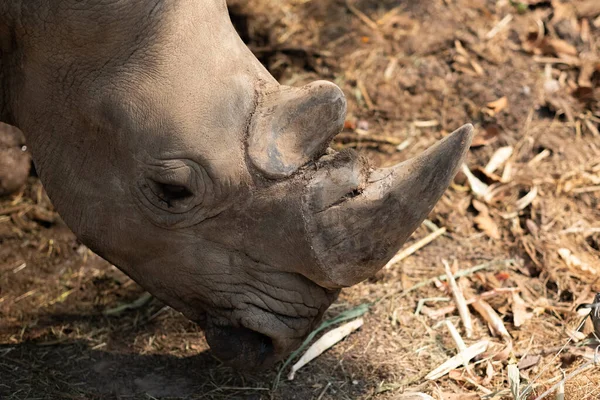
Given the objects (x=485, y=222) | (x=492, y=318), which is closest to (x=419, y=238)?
(x=485, y=222)

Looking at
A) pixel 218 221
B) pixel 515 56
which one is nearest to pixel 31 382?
pixel 218 221

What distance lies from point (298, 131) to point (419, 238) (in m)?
2.17

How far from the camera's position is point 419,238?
5.27m

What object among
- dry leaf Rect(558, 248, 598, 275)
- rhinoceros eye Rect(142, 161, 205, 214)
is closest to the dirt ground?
dry leaf Rect(558, 248, 598, 275)

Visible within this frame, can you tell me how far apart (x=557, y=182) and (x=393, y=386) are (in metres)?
2.17

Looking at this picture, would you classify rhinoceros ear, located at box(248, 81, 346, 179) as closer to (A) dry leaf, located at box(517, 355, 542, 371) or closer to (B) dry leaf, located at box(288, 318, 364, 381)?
(B) dry leaf, located at box(288, 318, 364, 381)

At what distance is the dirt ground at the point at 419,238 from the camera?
4184 mm

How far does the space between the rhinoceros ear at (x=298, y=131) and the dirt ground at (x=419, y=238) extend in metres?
1.31

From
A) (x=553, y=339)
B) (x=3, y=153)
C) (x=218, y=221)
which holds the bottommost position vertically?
(x=553, y=339)

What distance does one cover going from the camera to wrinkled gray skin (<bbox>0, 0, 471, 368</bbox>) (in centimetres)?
326

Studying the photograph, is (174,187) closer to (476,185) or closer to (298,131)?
(298,131)

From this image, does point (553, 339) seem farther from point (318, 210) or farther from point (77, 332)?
point (77, 332)

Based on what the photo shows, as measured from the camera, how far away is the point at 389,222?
127 inches

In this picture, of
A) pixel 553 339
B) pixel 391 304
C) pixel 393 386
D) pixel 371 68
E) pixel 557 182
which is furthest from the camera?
pixel 371 68
